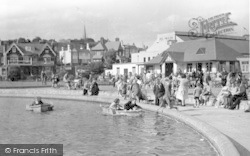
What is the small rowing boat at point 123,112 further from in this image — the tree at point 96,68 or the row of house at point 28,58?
the row of house at point 28,58

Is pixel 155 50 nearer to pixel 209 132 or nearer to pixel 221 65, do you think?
pixel 221 65

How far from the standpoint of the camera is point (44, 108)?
2220 cm

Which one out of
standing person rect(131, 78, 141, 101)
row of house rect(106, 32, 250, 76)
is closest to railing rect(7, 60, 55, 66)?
row of house rect(106, 32, 250, 76)

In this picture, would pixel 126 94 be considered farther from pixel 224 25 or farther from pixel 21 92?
pixel 224 25

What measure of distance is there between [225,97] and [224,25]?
61.1 m

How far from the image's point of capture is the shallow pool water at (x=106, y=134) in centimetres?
1125

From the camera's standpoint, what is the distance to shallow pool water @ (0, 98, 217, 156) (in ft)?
36.9

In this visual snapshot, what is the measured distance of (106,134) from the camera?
14.1m

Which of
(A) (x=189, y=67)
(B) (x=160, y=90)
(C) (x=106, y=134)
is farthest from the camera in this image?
(A) (x=189, y=67)

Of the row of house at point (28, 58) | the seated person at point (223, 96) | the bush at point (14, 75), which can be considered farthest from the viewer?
the row of house at point (28, 58)

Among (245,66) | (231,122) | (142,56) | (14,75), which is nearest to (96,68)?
(142,56)

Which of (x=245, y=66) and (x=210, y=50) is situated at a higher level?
(x=210, y=50)

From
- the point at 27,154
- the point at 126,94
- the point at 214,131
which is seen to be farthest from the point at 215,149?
the point at 126,94

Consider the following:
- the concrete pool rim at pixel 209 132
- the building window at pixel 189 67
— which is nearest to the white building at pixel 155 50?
the building window at pixel 189 67
